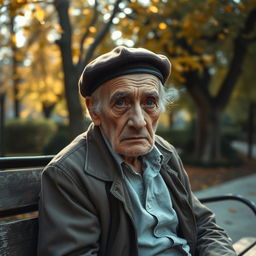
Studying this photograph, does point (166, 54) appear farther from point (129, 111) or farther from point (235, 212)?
point (129, 111)

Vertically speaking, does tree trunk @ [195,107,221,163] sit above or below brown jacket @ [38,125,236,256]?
below

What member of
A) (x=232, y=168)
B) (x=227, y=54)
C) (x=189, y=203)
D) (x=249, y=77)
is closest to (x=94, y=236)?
(x=189, y=203)

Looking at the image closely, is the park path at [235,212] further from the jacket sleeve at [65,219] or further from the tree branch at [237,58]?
the tree branch at [237,58]

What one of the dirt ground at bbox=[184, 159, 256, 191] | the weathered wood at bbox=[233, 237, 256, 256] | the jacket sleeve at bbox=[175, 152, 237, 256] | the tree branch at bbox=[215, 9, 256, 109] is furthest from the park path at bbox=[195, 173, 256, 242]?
the tree branch at bbox=[215, 9, 256, 109]

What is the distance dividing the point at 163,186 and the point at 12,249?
2.65 feet

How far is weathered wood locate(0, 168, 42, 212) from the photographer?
6.35 ft

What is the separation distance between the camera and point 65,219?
5.50 feet

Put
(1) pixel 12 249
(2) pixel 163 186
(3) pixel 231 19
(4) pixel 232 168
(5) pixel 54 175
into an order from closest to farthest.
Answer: (5) pixel 54 175, (1) pixel 12 249, (2) pixel 163 186, (3) pixel 231 19, (4) pixel 232 168

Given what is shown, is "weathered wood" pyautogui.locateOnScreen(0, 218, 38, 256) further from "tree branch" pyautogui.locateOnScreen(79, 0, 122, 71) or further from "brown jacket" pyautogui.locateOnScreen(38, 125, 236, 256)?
"tree branch" pyautogui.locateOnScreen(79, 0, 122, 71)

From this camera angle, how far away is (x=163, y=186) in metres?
2.11

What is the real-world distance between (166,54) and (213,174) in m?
3.86

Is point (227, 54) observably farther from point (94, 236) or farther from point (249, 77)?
point (94, 236)

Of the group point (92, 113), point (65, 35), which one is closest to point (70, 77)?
point (65, 35)

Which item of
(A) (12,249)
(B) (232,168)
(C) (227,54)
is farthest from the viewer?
(C) (227,54)
